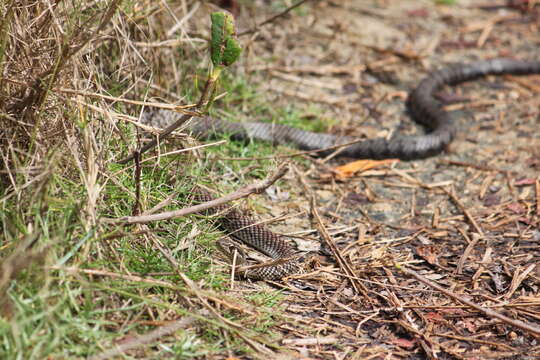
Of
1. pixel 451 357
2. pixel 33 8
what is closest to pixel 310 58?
pixel 33 8

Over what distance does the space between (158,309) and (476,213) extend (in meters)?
2.81

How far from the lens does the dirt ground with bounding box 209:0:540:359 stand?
11.6 feet

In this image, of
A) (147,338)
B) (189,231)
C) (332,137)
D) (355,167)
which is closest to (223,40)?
(189,231)

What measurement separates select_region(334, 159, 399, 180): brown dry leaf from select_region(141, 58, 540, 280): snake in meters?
0.11

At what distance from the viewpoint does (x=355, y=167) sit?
5.51m

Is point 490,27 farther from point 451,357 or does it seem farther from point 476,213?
point 451,357

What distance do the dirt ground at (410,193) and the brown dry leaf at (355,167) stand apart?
0.06 metres

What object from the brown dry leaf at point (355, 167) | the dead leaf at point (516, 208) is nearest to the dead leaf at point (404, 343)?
the dead leaf at point (516, 208)

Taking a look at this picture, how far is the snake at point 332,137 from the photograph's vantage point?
416 cm

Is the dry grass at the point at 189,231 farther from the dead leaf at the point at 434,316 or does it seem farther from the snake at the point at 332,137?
the snake at the point at 332,137

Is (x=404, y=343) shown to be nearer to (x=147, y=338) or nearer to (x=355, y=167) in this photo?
(x=147, y=338)

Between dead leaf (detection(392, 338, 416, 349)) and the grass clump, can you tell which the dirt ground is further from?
the grass clump

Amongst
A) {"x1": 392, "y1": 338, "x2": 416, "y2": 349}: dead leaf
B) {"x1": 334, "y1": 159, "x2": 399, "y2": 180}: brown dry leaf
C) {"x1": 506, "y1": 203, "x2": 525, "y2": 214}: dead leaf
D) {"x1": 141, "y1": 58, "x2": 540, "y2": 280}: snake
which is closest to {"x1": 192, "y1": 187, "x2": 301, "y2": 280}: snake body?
{"x1": 141, "y1": 58, "x2": 540, "y2": 280}: snake

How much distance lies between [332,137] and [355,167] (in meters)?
0.50
